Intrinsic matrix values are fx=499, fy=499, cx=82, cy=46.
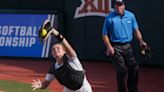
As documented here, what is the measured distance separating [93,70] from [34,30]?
2.94m

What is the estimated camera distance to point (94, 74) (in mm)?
12555

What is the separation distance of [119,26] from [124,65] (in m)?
0.71

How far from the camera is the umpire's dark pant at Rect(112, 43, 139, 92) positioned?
28.6 feet

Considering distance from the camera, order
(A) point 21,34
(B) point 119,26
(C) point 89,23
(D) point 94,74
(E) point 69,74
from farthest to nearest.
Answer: (A) point 21,34 < (C) point 89,23 < (D) point 94,74 < (B) point 119,26 < (E) point 69,74

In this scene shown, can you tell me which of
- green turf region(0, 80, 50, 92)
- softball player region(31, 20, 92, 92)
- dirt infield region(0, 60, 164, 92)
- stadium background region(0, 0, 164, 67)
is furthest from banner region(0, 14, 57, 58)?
softball player region(31, 20, 92, 92)

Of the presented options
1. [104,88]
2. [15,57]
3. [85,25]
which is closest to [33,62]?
[15,57]

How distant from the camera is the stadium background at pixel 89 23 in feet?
43.3

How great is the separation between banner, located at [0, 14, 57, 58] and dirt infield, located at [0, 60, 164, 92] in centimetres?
44

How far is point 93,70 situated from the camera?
1316 cm

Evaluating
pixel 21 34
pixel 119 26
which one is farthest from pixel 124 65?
pixel 21 34

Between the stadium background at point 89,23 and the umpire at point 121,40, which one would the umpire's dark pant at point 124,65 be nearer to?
the umpire at point 121,40

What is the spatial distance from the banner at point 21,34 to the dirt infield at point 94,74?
1.43 feet

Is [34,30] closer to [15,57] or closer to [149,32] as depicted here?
[15,57]

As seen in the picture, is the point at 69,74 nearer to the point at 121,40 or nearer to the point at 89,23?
the point at 121,40
